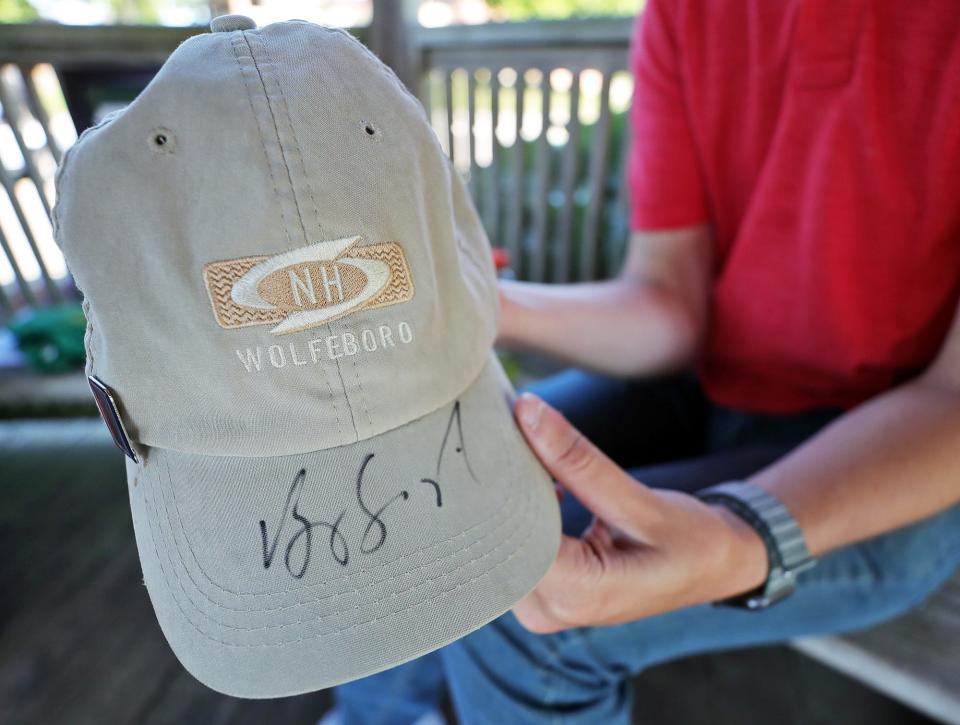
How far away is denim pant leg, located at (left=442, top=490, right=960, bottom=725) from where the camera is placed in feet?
1.86

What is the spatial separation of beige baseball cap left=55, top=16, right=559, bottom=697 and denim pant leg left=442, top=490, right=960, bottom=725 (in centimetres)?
20

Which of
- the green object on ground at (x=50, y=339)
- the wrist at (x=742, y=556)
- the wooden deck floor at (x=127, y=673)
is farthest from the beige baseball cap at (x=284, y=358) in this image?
the green object on ground at (x=50, y=339)

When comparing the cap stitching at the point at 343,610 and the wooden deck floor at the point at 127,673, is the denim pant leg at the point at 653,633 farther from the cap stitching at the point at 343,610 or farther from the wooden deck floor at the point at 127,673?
the wooden deck floor at the point at 127,673

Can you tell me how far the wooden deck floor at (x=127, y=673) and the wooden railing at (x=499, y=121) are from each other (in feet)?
2.56

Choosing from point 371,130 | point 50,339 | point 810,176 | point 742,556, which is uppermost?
point 371,130

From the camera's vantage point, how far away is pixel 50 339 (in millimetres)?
1530

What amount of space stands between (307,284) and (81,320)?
152 centimetres

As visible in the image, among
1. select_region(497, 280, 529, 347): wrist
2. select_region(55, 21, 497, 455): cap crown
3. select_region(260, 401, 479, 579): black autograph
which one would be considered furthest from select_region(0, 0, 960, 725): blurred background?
select_region(260, 401, 479, 579): black autograph

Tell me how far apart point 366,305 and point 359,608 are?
0.19 metres

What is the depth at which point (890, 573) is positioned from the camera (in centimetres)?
57

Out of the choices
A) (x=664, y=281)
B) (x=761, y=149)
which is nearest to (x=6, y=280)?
(x=664, y=281)

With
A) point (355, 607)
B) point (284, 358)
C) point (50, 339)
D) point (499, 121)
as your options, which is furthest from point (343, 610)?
point (50, 339)

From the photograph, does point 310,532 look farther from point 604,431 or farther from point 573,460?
point 604,431

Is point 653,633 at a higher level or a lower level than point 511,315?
lower
